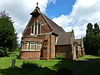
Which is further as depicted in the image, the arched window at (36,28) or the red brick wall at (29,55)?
the arched window at (36,28)

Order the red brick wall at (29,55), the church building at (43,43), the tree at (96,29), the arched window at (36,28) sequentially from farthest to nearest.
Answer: the tree at (96,29), the arched window at (36,28), the church building at (43,43), the red brick wall at (29,55)

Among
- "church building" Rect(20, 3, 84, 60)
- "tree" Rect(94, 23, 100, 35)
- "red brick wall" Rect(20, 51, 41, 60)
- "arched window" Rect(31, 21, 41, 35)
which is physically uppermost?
"tree" Rect(94, 23, 100, 35)

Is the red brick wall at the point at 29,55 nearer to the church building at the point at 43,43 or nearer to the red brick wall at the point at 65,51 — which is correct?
the church building at the point at 43,43

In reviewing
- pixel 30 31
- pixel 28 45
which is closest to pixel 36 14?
pixel 30 31

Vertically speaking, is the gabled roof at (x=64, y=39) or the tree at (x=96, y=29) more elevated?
the tree at (x=96, y=29)

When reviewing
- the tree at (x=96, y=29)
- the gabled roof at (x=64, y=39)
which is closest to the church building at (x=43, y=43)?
the gabled roof at (x=64, y=39)

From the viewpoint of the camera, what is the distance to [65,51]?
2023 cm

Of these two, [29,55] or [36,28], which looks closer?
[29,55]

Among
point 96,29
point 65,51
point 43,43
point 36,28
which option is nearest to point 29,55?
point 43,43

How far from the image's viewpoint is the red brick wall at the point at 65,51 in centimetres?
1965

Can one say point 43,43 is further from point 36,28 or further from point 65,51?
point 65,51

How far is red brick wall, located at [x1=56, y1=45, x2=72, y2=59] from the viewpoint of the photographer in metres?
19.6

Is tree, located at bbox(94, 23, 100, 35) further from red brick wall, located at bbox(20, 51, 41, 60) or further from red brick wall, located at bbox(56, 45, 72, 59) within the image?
red brick wall, located at bbox(20, 51, 41, 60)

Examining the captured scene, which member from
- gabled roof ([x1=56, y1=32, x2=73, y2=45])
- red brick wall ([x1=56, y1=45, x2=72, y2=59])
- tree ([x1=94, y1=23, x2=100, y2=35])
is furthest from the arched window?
tree ([x1=94, y1=23, x2=100, y2=35])
